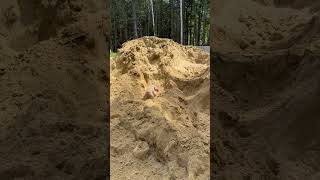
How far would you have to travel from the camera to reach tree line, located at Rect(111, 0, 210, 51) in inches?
413

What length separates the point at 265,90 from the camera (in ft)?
4.18

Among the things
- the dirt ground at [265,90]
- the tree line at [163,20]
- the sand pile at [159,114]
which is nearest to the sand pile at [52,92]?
the dirt ground at [265,90]

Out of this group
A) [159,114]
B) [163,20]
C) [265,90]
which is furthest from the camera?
[163,20]

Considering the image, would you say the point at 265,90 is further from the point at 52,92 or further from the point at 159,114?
the point at 159,114

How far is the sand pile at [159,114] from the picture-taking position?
2027mm

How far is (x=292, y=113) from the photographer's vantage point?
1238 mm

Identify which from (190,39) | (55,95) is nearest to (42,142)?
(55,95)

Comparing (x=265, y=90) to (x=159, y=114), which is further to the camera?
(x=159, y=114)

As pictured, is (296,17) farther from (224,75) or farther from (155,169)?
(155,169)

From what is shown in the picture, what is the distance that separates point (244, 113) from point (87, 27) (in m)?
0.61

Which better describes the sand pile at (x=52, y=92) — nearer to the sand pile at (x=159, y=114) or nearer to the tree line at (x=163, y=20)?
the sand pile at (x=159, y=114)

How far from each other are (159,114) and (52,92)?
1.09 m

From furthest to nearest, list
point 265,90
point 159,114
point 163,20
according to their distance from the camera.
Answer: point 163,20 < point 159,114 < point 265,90

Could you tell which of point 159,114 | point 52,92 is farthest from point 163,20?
point 52,92
